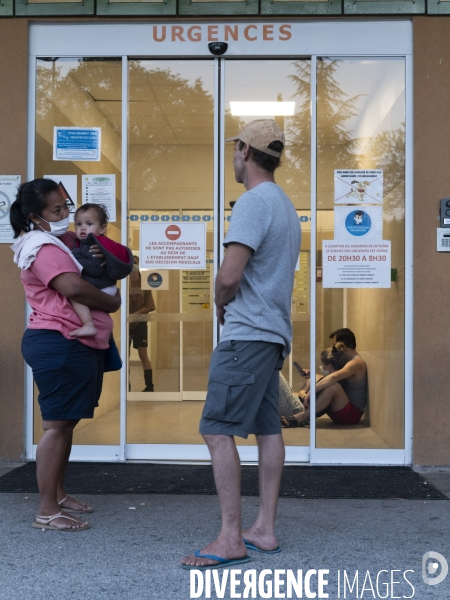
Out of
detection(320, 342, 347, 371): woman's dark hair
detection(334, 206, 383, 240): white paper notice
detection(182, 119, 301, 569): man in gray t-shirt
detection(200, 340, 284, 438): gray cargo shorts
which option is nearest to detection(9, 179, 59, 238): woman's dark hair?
detection(182, 119, 301, 569): man in gray t-shirt

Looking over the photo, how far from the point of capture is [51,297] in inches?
158

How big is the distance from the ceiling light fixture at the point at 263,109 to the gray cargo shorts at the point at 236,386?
2934mm

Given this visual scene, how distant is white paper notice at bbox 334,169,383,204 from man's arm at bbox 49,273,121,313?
248 centimetres

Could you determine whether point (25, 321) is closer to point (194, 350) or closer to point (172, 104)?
point (194, 350)

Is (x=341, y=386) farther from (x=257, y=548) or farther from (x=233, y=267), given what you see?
(x=233, y=267)

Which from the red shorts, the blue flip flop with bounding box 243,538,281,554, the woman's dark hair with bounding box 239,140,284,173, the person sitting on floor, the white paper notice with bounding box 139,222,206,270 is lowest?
the blue flip flop with bounding box 243,538,281,554

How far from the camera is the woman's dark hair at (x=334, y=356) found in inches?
232

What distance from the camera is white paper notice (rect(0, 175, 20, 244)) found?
581 cm

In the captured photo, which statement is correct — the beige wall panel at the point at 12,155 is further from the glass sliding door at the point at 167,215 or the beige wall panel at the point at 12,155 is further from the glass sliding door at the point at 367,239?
the glass sliding door at the point at 367,239

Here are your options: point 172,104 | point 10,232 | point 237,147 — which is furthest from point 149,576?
Answer: point 172,104

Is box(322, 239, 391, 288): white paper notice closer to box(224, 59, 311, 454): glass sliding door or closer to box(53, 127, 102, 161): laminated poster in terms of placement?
box(224, 59, 311, 454): glass sliding door

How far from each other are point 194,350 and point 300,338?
2.76ft

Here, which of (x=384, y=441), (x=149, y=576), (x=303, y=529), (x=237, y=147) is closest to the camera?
(x=149, y=576)

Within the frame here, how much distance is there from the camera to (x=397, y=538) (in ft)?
12.8
